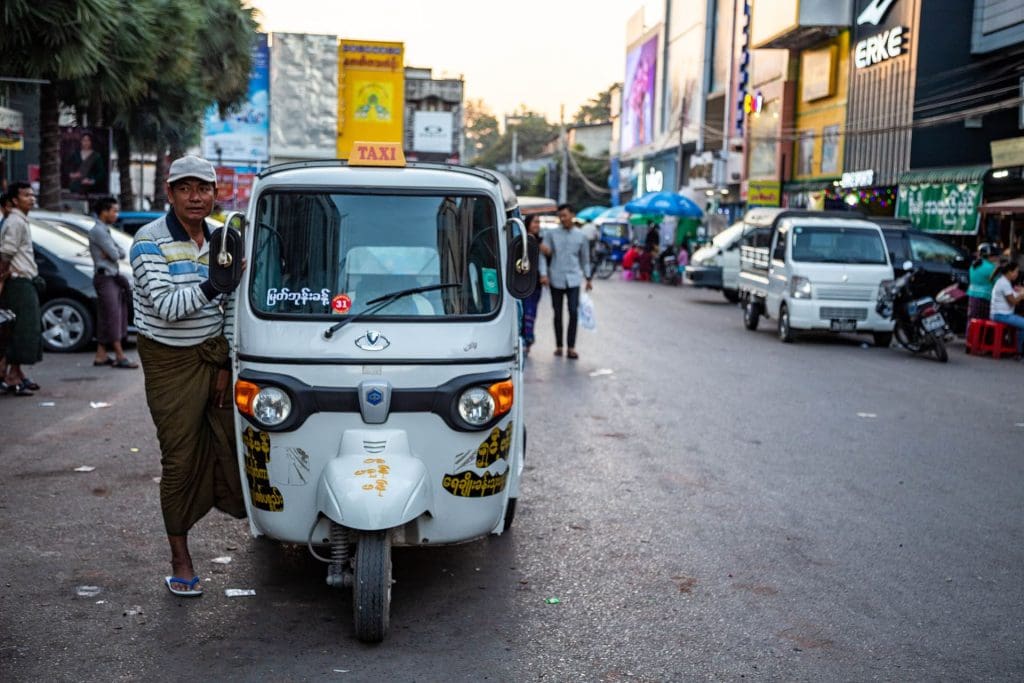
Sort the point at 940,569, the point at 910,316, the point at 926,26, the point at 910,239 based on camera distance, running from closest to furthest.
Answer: the point at 940,569 → the point at 910,316 → the point at 910,239 → the point at 926,26

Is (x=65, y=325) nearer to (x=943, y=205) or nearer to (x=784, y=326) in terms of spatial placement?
(x=784, y=326)

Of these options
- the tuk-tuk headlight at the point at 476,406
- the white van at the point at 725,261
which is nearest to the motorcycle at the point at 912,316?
the white van at the point at 725,261

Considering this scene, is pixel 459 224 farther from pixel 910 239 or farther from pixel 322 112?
pixel 322 112

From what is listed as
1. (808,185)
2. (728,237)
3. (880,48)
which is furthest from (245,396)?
(808,185)

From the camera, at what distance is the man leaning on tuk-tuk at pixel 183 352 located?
515 centimetres

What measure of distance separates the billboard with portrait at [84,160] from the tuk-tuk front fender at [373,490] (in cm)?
2374

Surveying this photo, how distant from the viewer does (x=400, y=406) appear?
5.05m

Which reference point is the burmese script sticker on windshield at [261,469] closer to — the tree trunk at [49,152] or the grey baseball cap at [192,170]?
the grey baseball cap at [192,170]

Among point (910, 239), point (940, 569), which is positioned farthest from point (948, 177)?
point (940, 569)

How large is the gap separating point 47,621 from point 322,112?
59016 mm

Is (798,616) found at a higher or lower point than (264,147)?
lower

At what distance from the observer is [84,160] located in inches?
1080

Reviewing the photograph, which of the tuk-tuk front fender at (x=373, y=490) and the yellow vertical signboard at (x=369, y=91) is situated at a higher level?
the yellow vertical signboard at (x=369, y=91)

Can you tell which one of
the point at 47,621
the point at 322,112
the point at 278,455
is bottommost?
the point at 47,621
